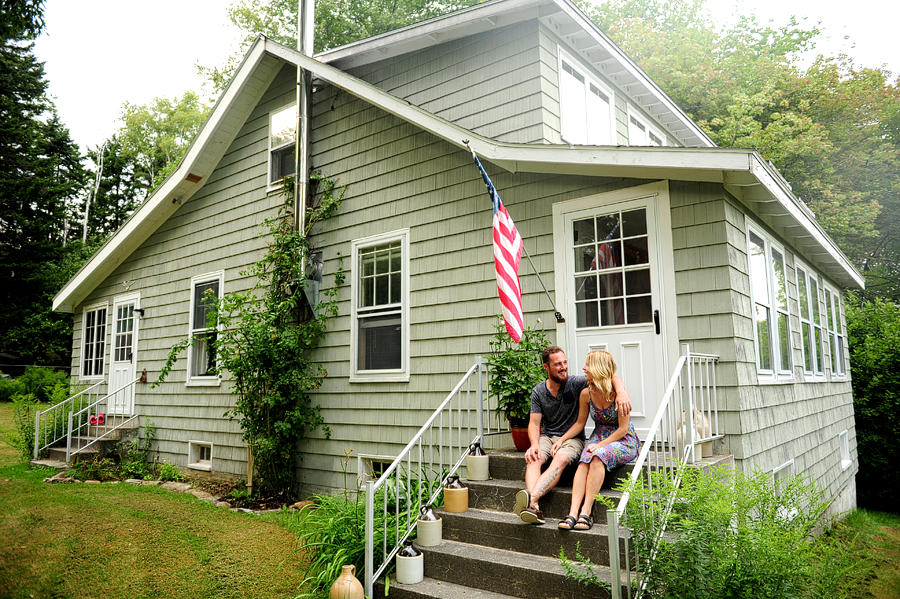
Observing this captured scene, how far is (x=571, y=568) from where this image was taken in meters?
3.67

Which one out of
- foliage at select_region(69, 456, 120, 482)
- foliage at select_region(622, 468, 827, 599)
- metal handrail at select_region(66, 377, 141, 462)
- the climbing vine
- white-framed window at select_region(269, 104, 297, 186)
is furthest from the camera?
metal handrail at select_region(66, 377, 141, 462)

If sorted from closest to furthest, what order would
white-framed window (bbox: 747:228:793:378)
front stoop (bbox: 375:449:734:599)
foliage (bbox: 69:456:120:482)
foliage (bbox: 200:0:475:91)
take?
front stoop (bbox: 375:449:734:599), white-framed window (bbox: 747:228:793:378), foliage (bbox: 69:456:120:482), foliage (bbox: 200:0:475:91)

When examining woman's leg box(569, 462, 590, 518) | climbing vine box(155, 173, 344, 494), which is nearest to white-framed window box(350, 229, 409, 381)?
climbing vine box(155, 173, 344, 494)

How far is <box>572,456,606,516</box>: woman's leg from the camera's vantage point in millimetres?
4219

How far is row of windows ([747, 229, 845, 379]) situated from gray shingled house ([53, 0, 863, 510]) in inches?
1.8

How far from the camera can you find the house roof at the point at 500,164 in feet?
16.4

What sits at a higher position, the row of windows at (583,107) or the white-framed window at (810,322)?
the row of windows at (583,107)

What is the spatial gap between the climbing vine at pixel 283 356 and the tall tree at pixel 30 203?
7.56 meters

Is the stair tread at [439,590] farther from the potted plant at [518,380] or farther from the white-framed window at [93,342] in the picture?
the white-framed window at [93,342]

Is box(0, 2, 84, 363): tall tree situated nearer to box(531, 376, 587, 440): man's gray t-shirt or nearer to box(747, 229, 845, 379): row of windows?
box(531, 376, 587, 440): man's gray t-shirt

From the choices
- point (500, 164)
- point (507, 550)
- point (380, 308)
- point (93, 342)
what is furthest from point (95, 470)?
point (500, 164)

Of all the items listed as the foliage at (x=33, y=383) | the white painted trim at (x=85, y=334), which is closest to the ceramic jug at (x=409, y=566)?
the white painted trim at (x=85, y=334)

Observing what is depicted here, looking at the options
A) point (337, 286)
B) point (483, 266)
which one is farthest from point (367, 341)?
point (483, 266)

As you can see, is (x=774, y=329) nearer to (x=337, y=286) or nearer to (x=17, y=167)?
(x=337, y=286)
